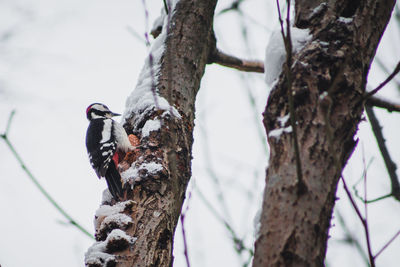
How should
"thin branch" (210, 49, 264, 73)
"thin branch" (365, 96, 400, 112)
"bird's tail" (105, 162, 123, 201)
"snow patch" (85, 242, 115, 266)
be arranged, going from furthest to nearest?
"thin branch" (210, 49, 264, 73), "thin branch" (365, 96, 400, 112), "bird's tail" (105, 162, 123, 201), "snow patch" (85, 242, 115, 266)

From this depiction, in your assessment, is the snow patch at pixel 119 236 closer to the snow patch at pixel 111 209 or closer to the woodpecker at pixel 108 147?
the snow patch at pixel 111 209

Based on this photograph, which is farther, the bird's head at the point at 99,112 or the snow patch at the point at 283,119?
the bird's head at the point at 99,112

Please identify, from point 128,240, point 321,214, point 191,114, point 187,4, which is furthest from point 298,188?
point 187,4

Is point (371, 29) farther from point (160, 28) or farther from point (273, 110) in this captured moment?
point (160, 28)

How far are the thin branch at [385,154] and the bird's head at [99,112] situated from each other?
3.12 meters

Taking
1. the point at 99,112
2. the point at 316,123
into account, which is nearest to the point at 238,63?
the point at 316,123

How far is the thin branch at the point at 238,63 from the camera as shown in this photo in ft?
10.2

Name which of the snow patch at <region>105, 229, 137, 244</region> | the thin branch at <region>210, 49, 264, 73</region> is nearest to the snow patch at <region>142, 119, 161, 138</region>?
the snow patch at <region>105, 229, 137, 244</region>

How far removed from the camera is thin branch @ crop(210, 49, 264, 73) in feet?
10.2

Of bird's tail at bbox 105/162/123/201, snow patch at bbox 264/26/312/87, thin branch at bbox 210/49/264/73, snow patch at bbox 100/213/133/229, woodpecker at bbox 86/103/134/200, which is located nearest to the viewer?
snow patch at bbox 264/26/312/87

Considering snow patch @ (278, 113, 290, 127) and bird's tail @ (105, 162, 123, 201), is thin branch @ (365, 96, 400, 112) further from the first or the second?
bird's tail @ (105, 162, 123, 201)

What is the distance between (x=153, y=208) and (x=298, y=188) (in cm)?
101

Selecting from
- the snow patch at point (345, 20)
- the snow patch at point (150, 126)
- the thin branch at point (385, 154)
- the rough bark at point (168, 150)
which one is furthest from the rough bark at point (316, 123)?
the snow patch at point (150, 126)

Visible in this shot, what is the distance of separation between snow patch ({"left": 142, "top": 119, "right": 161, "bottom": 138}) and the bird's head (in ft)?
7.43
